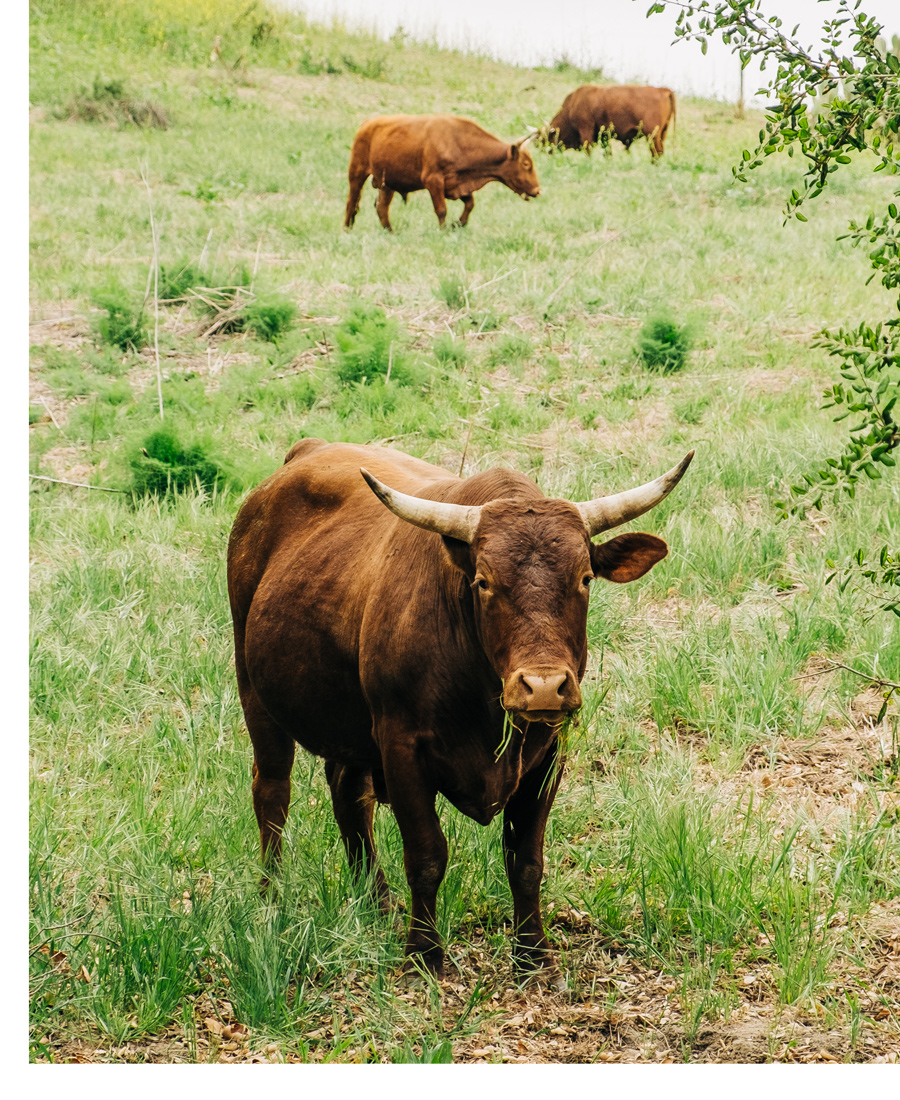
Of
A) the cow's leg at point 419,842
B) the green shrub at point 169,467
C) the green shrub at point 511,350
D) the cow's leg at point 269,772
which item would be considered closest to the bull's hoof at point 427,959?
the cow's leg at point 419,842

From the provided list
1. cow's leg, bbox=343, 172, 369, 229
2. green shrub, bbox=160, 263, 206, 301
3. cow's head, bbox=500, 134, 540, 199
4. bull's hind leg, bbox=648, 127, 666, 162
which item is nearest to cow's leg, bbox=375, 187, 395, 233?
cow's leg, bbox=343, 172, 369, 229

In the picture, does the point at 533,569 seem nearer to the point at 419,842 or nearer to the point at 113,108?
the point at 419,842

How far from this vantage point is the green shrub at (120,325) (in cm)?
988

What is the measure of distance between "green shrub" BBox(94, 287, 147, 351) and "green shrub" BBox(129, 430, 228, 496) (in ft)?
9.36

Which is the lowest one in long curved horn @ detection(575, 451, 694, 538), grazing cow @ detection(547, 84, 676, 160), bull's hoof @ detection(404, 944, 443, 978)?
bull's hoof @ detection(404, 944, 443, 978)

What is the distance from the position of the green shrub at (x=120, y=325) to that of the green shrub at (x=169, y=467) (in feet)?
9.36

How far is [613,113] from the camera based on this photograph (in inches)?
812

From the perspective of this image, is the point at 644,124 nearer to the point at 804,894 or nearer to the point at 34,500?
the point at 34,500

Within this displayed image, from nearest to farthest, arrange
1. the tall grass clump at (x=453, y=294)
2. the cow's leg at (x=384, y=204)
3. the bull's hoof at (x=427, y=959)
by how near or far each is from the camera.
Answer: the bull's hoof at (x=427, y=959), the tall grass clump at (x=453, y=294), the cow's leg at (x=384, y=204)

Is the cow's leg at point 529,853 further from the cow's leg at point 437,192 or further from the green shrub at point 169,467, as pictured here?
the cow's leg at point 437,192

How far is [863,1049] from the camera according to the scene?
10.5 feet

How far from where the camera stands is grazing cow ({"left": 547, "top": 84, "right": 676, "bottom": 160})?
2056cm

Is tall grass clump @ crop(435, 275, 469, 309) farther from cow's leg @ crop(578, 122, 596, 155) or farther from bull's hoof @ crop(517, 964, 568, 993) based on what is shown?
cow's leg @ crop(578, 122, 596, 155)
